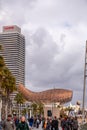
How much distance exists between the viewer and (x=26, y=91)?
18288 centimetres

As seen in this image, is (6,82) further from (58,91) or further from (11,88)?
(58,91)

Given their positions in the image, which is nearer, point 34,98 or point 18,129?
point 18,129

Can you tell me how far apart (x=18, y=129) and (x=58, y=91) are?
170m

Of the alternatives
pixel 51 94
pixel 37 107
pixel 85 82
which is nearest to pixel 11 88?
pixel 85 82

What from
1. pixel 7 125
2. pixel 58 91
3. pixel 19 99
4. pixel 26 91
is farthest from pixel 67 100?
pixel 7 125

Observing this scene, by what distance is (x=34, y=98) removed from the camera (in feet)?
606

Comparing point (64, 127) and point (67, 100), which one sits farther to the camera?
point (67, 100)

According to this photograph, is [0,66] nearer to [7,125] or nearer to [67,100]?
[7,125]

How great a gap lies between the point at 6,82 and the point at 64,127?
34.3 m

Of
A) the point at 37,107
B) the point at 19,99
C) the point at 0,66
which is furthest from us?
the point at 37,107

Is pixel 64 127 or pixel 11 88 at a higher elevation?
pixel 11 88

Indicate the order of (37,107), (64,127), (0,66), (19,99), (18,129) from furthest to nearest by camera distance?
(37,107)
(19,99)
(0,66)
(64,127)
(18,129)

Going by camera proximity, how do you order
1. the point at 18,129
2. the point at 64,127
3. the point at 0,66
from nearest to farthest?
the point at 18,129, the point at 64,127, the point at 0,66

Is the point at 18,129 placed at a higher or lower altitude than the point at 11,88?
lower
